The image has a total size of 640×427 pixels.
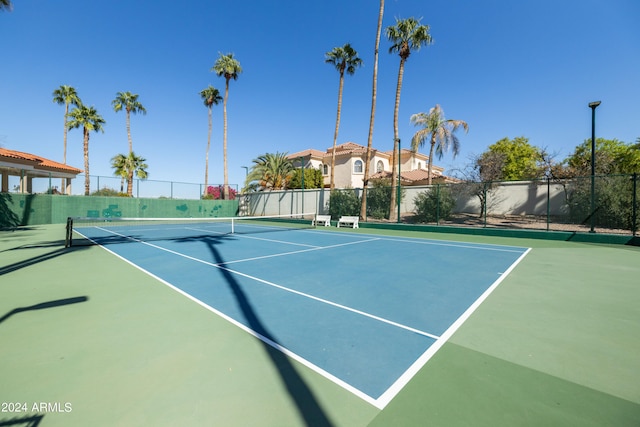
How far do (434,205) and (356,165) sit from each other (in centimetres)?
2017

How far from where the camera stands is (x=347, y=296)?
17.5 ft

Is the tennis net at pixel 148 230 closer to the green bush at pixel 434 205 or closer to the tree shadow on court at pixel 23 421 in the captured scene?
the green bush at pixel 434 205

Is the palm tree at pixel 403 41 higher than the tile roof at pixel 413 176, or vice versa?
the palm tree at pixel 403 41

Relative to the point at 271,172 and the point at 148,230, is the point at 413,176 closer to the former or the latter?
the point at 271,172

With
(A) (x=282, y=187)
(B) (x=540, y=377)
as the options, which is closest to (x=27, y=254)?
(B) (x=540, y=377)

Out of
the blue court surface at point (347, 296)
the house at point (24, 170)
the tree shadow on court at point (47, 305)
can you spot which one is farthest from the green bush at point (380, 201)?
the house at point (24, 170)

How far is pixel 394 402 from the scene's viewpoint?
2479 millimetres

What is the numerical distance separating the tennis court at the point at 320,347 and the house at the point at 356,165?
29662 mm

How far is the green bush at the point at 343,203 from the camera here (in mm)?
23547

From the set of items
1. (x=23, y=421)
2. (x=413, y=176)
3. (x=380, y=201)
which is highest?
(x=413, y=176)

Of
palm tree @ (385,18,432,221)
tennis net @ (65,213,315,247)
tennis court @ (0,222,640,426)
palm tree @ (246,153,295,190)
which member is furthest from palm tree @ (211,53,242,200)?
tennis court @ (0,222,640,426)

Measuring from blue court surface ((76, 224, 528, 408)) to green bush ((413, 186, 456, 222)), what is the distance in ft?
30.0

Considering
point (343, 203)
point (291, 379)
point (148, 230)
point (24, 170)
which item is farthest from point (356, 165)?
point (291, 379)

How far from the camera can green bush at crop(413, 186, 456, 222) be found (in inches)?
771
